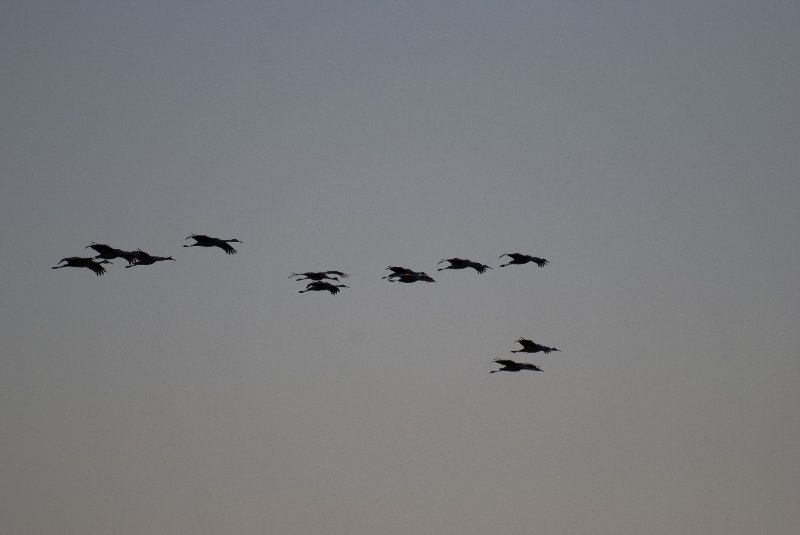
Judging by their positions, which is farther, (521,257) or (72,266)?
(521,257)

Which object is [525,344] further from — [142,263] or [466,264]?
[142,263]

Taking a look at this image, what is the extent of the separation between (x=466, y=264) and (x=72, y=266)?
29.9 m

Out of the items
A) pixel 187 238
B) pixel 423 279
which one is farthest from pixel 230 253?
pixel 423 279

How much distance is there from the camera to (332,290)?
150 m

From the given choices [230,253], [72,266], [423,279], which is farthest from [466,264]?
[72,266]

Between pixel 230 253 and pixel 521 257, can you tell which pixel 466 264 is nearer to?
pixel 521 257

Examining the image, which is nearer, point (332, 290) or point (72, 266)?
point (72, 266)

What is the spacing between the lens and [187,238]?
140m

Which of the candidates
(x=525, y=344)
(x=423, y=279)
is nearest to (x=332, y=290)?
(x=423, y=279)

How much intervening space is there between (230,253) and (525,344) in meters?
22.3

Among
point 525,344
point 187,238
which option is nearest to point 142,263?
point 187,238

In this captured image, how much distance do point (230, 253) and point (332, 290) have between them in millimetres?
10759

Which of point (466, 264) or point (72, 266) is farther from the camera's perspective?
point (466, 264)

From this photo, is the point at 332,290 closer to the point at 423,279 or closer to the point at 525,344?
the point at 423,279
